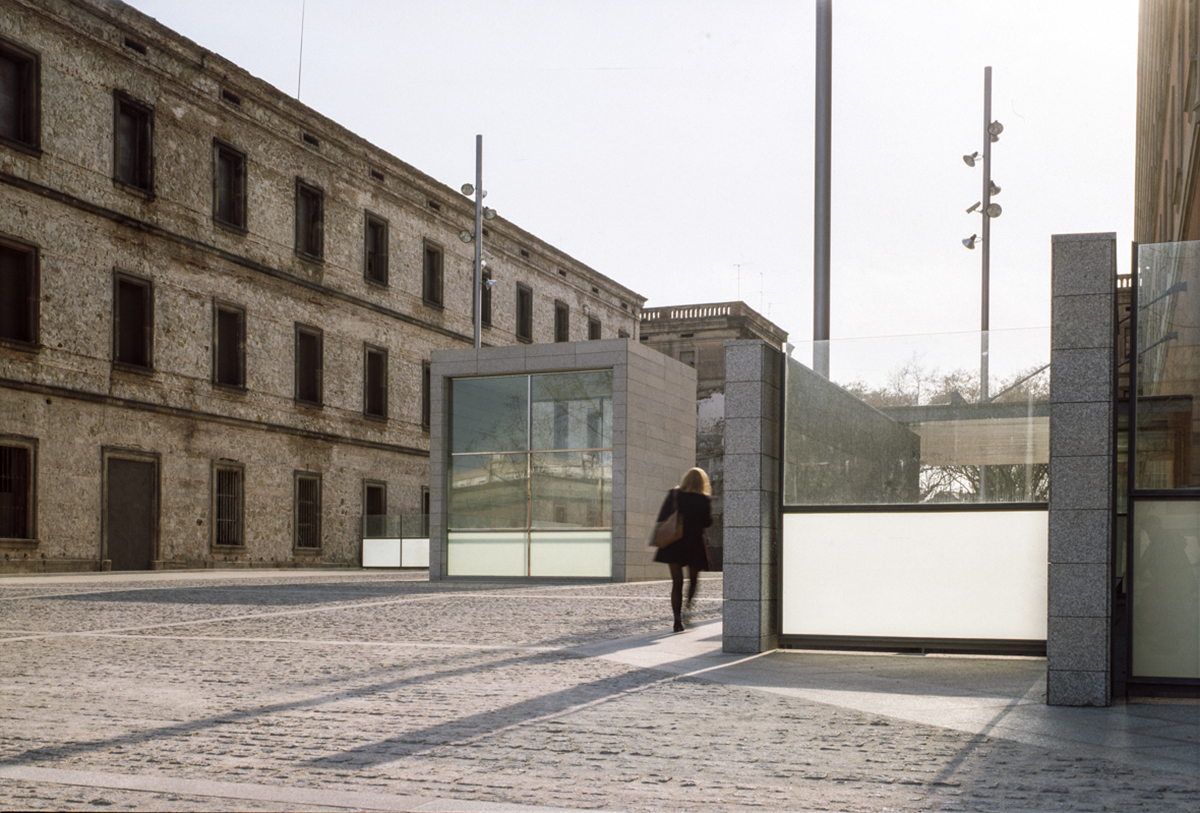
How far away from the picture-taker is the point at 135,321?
30.0m

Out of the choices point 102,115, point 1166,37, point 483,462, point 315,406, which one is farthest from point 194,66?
point 1166,37

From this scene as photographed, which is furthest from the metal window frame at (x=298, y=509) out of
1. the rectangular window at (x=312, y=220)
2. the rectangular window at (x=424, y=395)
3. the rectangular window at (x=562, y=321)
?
the rectangular window at (x=562, y=321)

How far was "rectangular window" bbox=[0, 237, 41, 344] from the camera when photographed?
26.3 m

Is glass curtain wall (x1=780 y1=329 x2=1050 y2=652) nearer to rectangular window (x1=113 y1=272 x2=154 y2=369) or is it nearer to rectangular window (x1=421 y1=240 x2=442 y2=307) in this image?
rectangular window (x1=113 y1=272 x2=154 y2=369)

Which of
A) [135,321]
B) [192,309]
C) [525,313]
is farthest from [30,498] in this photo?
[525,313]

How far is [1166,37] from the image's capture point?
23047 mm

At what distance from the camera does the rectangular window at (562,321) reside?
5206 cm

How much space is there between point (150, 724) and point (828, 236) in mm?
7243

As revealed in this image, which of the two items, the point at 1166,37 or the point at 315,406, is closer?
the point at 1166,37

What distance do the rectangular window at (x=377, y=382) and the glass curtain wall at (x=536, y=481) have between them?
14759 millimetres

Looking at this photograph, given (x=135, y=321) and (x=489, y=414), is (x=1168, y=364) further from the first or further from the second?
(x=135, y=321)

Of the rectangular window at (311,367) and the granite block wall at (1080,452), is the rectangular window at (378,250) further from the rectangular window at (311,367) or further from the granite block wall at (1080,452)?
the granite block wall at (1080,452)

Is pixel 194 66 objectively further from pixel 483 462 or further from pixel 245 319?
pixel 483 462

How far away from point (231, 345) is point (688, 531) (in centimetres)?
2372
